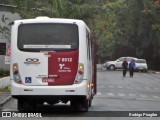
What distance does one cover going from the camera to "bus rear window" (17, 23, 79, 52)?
58.4 ft

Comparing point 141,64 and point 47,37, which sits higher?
point 47,37

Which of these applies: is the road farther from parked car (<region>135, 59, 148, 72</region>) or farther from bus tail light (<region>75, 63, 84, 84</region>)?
parked car (<region>135, 59, 148, 72</region>)

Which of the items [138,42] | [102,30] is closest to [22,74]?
[138,42]

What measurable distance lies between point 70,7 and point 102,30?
4714 cm

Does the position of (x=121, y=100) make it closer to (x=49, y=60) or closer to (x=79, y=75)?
(x=79, y=75)

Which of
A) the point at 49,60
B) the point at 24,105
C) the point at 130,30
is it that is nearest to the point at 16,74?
the point at 49,60

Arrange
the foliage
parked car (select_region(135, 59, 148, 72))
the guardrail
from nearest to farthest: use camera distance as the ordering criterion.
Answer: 1. the guardrail
2. the foliage
3. parked car (select_region(135, 59, 148, 72))

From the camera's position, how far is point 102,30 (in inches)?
3327

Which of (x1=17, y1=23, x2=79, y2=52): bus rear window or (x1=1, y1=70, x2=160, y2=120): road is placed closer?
(x1=17, y1=23, x2=79, y2=52): bus rear window

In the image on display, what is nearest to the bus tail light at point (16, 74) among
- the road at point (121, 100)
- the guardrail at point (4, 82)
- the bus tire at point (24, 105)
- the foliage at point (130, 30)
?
the bus tire at point (24, 105)

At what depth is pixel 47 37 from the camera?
58.7 ft

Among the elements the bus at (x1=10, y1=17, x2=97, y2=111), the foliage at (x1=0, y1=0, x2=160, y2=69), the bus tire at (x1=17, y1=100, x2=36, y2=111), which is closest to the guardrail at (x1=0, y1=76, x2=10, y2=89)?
the bus tire at (x1=17, y1=100, x2=36, y2=111)

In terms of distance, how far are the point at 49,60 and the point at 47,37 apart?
744mm

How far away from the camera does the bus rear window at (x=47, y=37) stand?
1781cm
